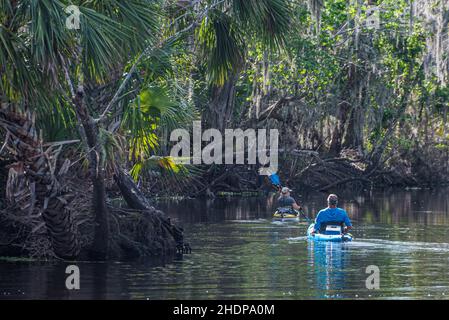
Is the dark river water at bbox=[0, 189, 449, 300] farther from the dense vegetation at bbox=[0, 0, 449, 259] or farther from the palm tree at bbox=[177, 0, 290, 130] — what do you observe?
the palm tree at bbox=[177, 0, 290, 130]

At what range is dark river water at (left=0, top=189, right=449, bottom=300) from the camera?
15938mm

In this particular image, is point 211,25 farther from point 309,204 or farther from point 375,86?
point 375,86

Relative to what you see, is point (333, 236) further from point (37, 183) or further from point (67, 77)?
point (67, 77)

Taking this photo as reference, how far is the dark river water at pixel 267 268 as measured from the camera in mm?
15938

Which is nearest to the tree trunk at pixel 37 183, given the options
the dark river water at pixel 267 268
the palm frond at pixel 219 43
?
the dark river water at pixel 267 268

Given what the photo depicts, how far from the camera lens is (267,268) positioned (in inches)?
749

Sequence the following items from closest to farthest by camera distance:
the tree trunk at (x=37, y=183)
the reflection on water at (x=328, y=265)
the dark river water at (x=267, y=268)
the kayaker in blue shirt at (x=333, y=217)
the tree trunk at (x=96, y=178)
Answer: the dark river water at (x=267, y=268) → the reflection on water at (x=328, y=265) → the tree trunk at (x=37, y=183) → the tree trunk at (x=96, y=178) → the kayaker in blue shirt at (x=333, y=217)

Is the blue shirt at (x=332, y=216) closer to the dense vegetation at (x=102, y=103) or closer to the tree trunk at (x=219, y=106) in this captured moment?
the dense vegetation at (x=102, y=103)

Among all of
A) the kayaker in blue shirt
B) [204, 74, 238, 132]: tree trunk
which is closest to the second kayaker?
the kayaker in blue shirt

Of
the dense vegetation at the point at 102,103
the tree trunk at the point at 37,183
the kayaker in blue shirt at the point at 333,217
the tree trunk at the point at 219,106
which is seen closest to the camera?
the dense vegetation at the point at 102,103

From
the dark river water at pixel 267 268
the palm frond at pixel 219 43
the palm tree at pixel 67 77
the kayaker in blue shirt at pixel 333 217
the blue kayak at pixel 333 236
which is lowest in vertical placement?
the dark river water at pixel 267 268

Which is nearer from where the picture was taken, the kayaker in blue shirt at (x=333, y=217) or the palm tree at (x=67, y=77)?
the palm tree at (x=67, y=77)

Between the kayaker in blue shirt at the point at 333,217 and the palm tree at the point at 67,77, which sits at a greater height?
the palm tree at the point at 67,77
